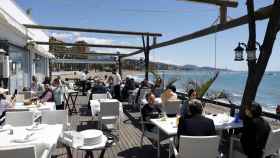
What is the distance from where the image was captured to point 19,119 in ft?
13.8

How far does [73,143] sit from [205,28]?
14.8ft

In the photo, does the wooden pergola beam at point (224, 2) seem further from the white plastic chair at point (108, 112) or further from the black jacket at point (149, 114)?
the white plastic chair at point (108, 112)

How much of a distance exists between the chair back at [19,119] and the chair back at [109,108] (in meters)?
1.56

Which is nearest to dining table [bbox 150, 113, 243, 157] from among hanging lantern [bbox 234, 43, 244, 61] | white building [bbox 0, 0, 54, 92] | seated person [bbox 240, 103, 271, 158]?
seated person [bbox 240, 103, 271, 158]

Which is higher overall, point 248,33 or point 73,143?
point 248,33

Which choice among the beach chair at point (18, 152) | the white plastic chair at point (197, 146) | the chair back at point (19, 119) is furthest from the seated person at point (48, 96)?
the white plastic chair at point (197, 146)

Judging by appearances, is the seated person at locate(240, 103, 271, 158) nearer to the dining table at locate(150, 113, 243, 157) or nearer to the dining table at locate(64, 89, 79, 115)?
the dining table at locate(150, 113, 243, 157)

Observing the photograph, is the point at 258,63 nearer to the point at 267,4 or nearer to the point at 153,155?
the point at 267,4

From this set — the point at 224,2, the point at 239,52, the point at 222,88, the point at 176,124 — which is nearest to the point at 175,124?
the point at 176,124

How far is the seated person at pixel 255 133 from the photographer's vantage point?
302 centimetres

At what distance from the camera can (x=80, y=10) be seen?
35.0 feet

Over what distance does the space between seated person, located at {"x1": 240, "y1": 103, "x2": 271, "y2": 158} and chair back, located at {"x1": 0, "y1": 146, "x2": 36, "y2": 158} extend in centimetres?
230

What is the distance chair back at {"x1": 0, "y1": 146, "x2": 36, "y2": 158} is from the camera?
7.65ft

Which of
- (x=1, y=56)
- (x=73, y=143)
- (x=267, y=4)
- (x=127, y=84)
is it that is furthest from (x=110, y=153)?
(x=127, y=84)
